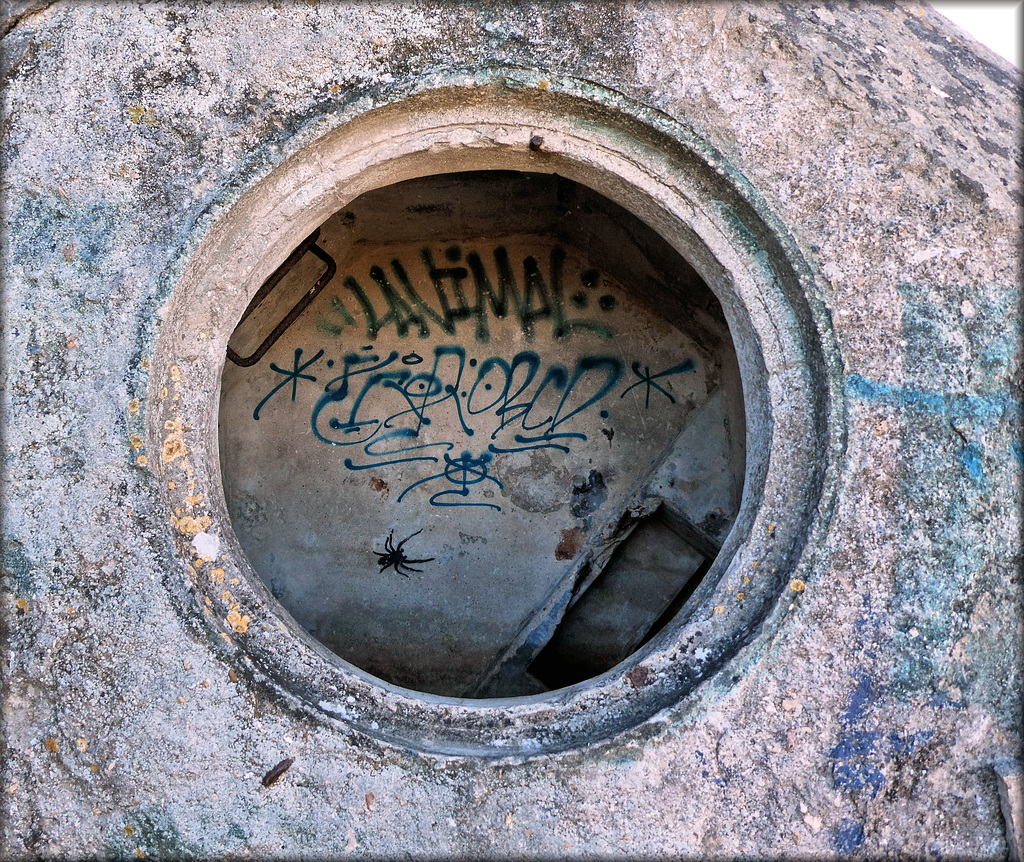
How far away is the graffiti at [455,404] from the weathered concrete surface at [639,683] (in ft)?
7.05

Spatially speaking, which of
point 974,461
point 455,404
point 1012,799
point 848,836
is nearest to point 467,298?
point 455,404

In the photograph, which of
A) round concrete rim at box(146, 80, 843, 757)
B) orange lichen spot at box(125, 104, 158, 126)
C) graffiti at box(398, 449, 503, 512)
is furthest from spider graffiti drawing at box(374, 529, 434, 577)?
orange lichen spot at box(125, 104, 158, 126)

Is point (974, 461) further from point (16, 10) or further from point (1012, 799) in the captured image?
point (16, 10)

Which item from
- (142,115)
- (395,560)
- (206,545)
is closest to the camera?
(206,545)

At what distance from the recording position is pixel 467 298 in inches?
184

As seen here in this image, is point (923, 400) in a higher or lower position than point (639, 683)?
higher

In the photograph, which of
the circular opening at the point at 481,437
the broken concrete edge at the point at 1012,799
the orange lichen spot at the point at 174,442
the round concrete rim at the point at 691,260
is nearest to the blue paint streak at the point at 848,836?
the broken concrete edge at the point at 1012,799

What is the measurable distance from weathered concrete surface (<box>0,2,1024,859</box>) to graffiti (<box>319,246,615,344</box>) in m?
2.10

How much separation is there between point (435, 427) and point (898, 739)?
2953mm

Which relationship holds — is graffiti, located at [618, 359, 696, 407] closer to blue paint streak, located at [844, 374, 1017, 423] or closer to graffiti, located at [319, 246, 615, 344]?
graffiti, located at [319, 246, 615, 344]

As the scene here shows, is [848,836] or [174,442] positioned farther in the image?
[174,442]

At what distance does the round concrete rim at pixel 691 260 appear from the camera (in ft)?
7.93

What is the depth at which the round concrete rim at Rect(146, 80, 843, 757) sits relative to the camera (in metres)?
2.42

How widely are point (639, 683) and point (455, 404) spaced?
2485 mm
